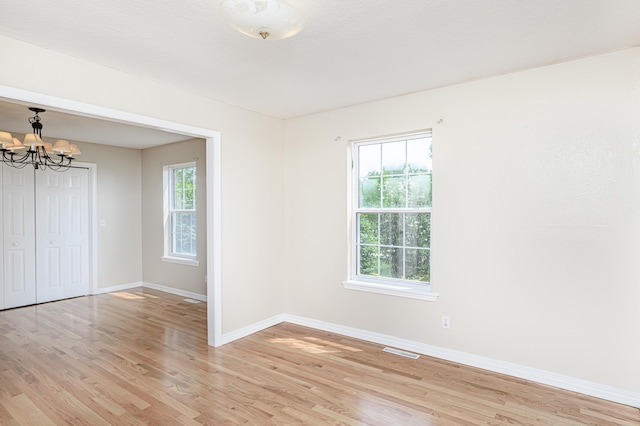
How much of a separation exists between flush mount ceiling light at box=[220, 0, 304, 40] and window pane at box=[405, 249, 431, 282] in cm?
246

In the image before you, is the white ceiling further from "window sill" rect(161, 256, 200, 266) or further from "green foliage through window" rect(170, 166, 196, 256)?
"window sill" rect(161, 256, 200, 266)

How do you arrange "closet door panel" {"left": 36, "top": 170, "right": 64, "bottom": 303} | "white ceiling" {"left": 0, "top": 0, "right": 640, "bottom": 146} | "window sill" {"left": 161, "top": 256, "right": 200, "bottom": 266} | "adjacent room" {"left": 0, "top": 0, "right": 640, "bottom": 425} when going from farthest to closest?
"window sill" {"left": 161, "top": 256, "right": 200, "bottom": 266}
"closet door panel" {"left": 36, "top": 170, "right": 64, "bottom": 303}
"adjacent room" {"left": 0, "top": 0, "right": 640, "bottom": 425}
"white ceiling" {"left": 0, "top": 0, "right": 640, "bottom": 146}

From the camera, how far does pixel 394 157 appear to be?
3777mm

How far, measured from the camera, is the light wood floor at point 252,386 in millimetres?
2414

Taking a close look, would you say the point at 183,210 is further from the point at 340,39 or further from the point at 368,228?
the point at 340,39

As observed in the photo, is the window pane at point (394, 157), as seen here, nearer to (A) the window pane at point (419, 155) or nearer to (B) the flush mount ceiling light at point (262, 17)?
(A) the window pane at point (419, 155)

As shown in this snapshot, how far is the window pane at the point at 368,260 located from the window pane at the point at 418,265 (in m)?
0.38

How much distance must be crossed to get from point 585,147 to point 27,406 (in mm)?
4600

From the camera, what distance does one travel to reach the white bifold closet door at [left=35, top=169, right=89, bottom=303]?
215 inches

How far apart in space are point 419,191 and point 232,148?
207cm

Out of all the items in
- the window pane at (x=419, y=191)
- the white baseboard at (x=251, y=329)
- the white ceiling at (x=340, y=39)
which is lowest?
the white baseboard at (x=251, y=329)

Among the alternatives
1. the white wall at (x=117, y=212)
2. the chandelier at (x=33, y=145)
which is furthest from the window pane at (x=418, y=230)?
the white wall at (x=117, y=212)

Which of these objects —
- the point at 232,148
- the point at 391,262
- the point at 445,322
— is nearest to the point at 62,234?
the point at 232,148

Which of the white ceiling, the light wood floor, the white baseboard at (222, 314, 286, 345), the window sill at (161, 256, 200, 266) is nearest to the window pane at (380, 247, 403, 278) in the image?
the light wood floor
